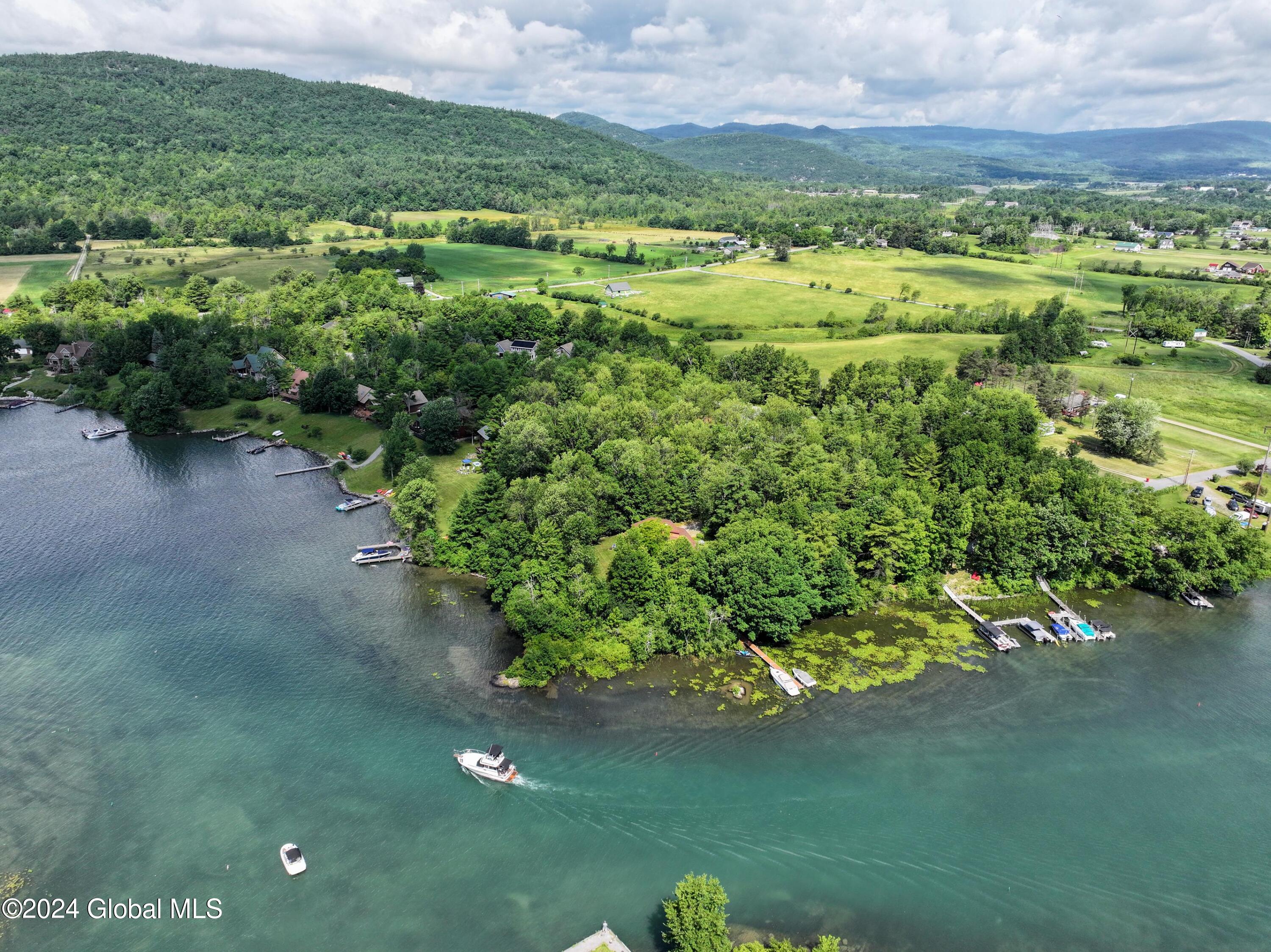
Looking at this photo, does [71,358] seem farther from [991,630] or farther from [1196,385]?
[1196,385]

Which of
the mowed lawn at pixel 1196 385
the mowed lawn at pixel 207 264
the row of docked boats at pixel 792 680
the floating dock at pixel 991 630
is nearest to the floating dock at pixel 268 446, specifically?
the row of docked boats at pixel 792 680

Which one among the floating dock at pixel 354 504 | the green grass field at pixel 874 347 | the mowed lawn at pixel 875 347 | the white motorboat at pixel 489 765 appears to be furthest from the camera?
the green grass field at pixel 874 347

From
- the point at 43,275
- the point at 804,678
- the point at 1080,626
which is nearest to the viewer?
the point at 804,678

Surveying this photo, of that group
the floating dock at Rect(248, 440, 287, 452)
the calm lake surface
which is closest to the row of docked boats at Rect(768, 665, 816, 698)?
the calm lake surface

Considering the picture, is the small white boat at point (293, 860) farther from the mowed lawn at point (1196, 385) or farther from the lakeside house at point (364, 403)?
the mowed lawn at point (1196, 385)

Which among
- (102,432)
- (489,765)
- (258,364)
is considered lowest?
(489,765)

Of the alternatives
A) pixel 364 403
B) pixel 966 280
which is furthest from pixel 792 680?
pixel 966 280

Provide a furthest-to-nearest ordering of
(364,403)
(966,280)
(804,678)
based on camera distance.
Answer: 1. (966,280)
2. (364,403)
3. (804,678)
